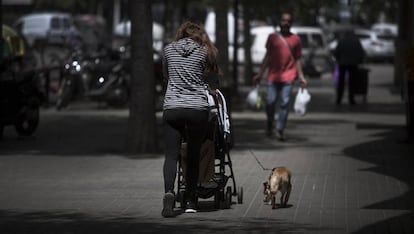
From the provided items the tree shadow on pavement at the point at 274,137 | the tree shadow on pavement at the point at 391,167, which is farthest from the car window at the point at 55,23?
the tree shadow on pavement at the point at 391,167

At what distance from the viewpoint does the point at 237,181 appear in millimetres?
13641

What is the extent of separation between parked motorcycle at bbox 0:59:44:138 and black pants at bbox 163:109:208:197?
783 cm

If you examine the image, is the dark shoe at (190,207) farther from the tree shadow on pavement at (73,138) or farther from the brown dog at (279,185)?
the tree shadow on pavement at (73,138)

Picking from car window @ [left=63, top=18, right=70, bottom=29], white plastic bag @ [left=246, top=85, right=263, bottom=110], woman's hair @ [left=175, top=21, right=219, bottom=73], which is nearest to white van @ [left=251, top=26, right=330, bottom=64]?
car window @ [left=63, top=18, right=70, bottom=29]

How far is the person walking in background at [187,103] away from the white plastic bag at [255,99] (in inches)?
481

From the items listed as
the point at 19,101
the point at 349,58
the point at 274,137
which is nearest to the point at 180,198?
the point at 19,101

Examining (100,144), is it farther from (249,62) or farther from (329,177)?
(249,62)

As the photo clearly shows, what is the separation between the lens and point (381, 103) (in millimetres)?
28859

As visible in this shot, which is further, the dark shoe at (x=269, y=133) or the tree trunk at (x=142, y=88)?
the dark shoe at (x=269, y=133)

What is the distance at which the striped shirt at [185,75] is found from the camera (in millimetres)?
10883

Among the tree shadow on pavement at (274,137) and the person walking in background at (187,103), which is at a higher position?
the person walking in background at (187,103)

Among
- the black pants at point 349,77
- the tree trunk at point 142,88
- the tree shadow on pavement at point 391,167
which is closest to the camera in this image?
the tree shadow on pavement at point 391,167

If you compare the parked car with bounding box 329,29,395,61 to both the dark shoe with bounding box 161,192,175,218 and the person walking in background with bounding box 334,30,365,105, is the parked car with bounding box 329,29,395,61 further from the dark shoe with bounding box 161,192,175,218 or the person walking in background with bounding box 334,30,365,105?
the dark shoe with bounding box 161,192,175,218

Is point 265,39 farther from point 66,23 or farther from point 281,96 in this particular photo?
point 281,96
